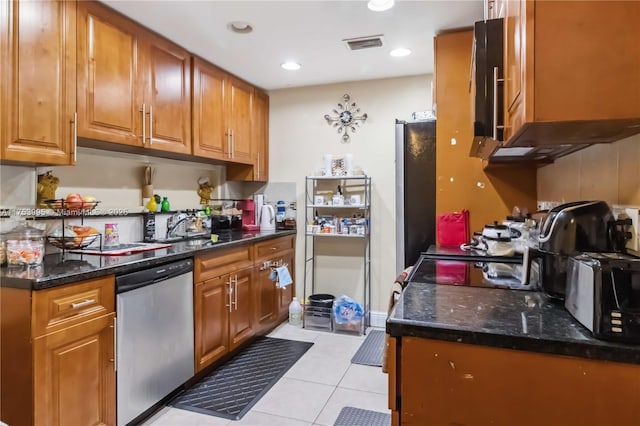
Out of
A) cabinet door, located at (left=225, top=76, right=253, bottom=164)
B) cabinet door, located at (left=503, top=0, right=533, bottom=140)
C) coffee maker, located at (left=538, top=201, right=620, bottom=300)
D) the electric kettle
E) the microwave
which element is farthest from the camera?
the electric kettle

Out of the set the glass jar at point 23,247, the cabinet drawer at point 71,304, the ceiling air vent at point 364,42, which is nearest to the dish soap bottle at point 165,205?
the glass jar at point 23,247

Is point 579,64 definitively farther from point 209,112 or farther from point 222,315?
point 209,112

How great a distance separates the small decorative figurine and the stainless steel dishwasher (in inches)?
27.7

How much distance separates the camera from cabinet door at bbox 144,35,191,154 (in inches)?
98.4

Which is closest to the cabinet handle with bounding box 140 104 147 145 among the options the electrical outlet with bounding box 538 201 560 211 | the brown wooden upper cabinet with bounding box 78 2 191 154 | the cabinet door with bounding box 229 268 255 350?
the brown wooden upper cabinet with bounding box 78 2 191 154

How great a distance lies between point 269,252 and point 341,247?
76 centimetres

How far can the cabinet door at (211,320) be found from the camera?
2.44 meters

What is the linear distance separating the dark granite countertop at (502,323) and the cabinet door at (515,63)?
523mm

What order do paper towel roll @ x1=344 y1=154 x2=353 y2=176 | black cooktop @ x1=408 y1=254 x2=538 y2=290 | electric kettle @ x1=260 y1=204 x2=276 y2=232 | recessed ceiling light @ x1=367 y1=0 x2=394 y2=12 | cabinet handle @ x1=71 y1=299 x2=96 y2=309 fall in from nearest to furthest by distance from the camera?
black cooktop @ x1=408 y1=254 x2=538 y2=290, cabinet handle @ x1=71 y1=299 x2=96 y2=309, recessed ceiling light @ x1=367 y1=0 x2=394 y2=12, paper towel roll @ x1=344 y1=154 x2=353 y2=176, electric kettle @ x1=260 y1=204 x2=276 y2=232

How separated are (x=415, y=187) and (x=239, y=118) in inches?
66.5

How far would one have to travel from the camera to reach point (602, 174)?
4.47 feet

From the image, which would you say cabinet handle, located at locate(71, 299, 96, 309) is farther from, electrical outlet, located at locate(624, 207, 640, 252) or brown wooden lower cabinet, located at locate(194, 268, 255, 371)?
electrical outlet, located at locate(624, 207, 640, 252)

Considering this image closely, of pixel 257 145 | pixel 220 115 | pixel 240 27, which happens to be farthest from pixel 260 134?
pixel 240 27

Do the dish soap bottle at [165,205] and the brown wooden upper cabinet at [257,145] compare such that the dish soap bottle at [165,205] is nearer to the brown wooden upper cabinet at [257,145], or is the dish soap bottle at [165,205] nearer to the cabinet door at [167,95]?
the cabinet door at [167,95]
